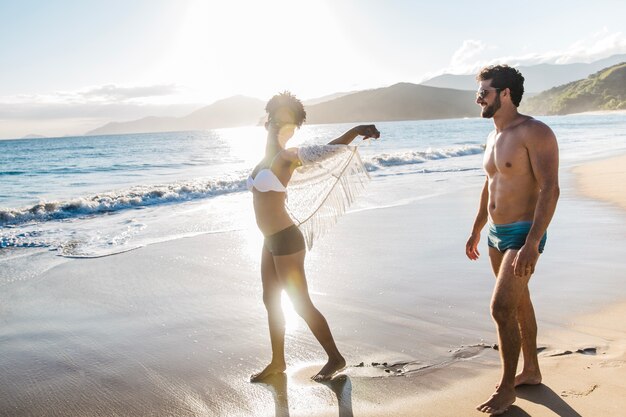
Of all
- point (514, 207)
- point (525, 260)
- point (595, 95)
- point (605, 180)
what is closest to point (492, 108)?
point (514, 207)

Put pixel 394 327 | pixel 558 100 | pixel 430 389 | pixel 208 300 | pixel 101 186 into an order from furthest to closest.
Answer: pixel 558 100
pixel 101 186
pixel 208 300
pixel 394 327
pixel 430 389

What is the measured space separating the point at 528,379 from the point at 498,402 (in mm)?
481

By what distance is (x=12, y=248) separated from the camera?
9961 mm

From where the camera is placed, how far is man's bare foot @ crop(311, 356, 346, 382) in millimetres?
4004

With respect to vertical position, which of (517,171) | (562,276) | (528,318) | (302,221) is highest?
(517,171)

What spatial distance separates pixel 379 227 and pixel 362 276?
339cm

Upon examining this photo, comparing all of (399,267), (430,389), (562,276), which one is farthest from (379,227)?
(430,389)

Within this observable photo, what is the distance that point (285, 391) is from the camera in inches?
153

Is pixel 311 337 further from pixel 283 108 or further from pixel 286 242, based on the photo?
pixel 283 108

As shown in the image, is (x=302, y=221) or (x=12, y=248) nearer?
(x=302, y=221)

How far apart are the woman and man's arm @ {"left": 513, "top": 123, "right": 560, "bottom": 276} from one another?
41.1 inches

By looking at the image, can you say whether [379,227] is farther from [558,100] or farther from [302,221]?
[558,100]

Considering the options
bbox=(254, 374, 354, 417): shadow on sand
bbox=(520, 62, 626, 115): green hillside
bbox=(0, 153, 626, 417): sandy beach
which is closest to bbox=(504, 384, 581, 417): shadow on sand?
bbox=(0, 153, 626, 417): sandy beach

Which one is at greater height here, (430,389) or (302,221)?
(302,221)
